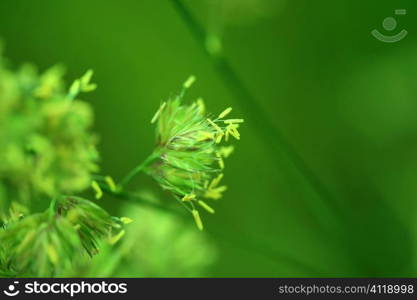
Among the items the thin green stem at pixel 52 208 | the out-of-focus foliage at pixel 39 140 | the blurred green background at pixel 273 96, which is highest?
the out-of-focus foliage at pixel 39 140

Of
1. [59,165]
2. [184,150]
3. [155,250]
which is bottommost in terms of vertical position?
[155,250]

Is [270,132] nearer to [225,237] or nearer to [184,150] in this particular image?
[225,237]

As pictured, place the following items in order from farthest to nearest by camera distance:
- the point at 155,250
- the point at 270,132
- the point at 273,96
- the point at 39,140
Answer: the point at 273,96 < the point at 270,132 < the point at 155,250 < the point at 39,140

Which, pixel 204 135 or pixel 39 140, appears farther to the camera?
pixel 204 135

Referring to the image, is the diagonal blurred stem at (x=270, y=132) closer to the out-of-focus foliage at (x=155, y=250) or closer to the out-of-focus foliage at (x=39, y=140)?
the out-of-focus foliage at (x=155, y=250)

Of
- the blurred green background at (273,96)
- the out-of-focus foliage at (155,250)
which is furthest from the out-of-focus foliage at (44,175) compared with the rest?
the blurred green background at (273,96)

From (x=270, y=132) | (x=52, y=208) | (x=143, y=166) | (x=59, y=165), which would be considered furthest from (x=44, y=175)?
(x=270, y=132)

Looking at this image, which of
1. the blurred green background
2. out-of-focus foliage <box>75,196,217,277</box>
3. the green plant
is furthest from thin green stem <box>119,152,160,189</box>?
the blurred green background
